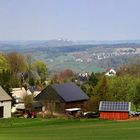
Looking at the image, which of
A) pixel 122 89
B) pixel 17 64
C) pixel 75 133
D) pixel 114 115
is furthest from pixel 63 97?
pixel 17 64

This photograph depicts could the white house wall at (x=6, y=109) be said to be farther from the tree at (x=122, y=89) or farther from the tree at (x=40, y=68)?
the tree at (x=40, y=68)

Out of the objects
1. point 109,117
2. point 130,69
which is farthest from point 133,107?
point 130,69

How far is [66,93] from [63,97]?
1.84 m

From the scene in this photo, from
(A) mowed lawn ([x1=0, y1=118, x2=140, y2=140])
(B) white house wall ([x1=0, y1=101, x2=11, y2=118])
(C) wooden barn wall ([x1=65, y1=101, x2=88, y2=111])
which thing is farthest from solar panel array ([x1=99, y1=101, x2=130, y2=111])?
(A) mowed lawn ([x1=0, y1=118, x2=140, y2=140])

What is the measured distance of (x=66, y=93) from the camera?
7338 centimetres

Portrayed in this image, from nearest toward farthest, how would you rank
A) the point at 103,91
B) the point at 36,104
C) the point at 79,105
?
1. the point at 103,91
2. the point at 36,104
3. the point at 79,105

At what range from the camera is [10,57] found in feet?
450

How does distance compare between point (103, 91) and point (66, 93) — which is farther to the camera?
point (66, 93)

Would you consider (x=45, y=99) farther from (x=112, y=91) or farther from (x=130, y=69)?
(x=130, y=69)

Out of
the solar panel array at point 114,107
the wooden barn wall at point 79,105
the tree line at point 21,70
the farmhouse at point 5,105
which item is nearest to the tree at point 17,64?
the tree line at point 21,70

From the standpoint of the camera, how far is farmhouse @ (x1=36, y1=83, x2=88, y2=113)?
71.7 m

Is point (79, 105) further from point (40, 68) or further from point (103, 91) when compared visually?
point (40, 68)

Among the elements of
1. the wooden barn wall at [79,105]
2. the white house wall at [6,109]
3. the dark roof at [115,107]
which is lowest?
the wooden barn wall at [79,105]

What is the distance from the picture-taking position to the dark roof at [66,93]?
72000 millimetres
